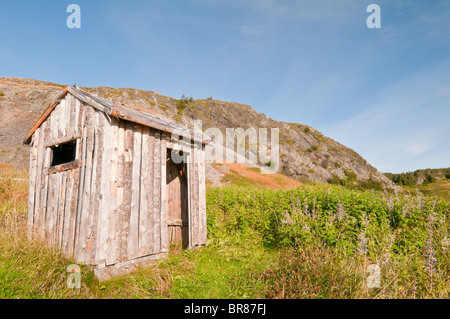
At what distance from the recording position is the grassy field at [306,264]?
395 centimetres

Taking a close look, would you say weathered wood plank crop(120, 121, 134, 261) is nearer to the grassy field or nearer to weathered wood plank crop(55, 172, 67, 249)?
the grassy field

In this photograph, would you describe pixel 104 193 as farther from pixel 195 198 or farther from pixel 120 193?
pixel 195 198

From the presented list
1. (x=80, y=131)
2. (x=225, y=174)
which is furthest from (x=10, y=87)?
(x=80, y=131)

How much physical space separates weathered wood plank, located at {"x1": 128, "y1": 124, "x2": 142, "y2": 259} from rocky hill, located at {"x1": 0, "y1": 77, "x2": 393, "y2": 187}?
20888mm

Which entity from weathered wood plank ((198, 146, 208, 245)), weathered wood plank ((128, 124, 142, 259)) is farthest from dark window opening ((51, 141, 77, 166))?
weathered wood plank ((198, 146, 208, 245))

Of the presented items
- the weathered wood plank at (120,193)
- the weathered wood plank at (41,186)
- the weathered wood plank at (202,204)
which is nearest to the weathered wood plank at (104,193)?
the weathered wood plank at (120,193)

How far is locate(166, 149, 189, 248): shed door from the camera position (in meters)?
7.45

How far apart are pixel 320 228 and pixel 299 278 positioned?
6.70 feet

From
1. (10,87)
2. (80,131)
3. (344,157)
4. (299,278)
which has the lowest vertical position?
(299,278)

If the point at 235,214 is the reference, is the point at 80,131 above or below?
above

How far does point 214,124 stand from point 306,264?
52597 millimetres

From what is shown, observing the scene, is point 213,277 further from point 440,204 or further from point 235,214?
point 440,204
